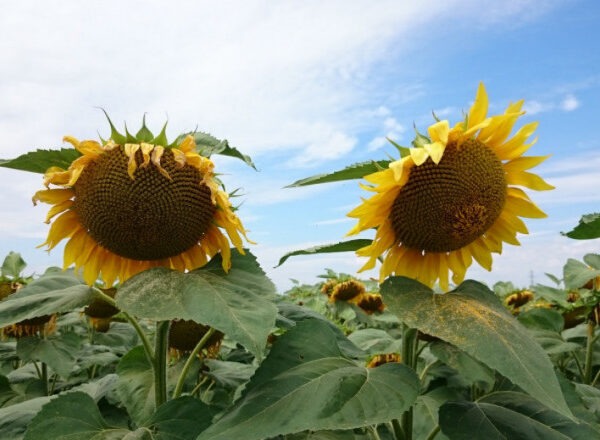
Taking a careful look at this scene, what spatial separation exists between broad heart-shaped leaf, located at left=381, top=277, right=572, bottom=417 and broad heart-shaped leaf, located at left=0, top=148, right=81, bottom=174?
1.02m

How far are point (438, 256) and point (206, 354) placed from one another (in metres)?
1.42

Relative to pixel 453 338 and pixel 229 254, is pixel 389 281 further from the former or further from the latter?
pixel 229 254

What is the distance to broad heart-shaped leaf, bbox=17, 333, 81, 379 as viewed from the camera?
9.53 feet

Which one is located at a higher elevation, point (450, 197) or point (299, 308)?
point (450, 197)

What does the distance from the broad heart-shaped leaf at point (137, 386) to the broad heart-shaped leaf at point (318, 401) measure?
0.69 metres

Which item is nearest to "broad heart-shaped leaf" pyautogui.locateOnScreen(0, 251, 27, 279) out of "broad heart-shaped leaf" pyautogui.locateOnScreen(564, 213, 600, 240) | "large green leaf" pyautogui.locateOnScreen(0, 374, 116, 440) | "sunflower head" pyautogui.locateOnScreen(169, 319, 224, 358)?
"sunflower head" pyautogui.locateOnScreen(169, 319, 224, 358)

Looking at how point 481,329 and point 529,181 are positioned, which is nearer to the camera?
point 481,329

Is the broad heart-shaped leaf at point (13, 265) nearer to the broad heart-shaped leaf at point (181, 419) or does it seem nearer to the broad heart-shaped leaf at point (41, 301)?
the broad heart-shaped leaf at point (41, 301)

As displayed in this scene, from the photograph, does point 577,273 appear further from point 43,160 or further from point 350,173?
point 43,160

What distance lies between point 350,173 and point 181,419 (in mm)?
750

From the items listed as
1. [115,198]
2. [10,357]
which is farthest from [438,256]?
[10,357]

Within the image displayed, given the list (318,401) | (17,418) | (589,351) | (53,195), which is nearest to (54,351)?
(17,418)

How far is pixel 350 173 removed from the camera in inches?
63.2

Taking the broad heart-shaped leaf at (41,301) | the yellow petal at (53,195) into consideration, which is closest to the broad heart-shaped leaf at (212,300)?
the broad heart-shaped leaf at (41,301)
